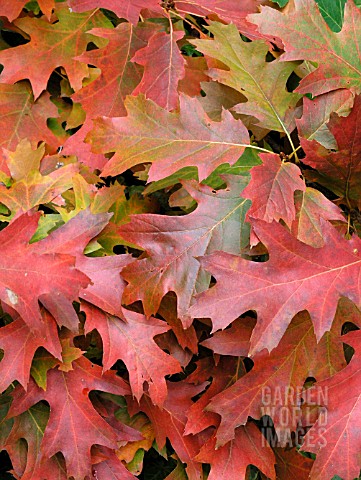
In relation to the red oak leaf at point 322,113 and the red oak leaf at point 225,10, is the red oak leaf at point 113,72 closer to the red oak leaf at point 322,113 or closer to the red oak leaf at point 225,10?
the red oak leaf at point 225,10

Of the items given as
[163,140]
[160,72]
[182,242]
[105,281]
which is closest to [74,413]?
[105,281]

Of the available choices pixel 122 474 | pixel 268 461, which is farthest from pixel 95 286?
pixel 268 461

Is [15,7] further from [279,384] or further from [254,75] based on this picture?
[279,384]

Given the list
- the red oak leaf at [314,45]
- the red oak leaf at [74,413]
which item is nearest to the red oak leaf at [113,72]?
the red oak leaf at [314,45]

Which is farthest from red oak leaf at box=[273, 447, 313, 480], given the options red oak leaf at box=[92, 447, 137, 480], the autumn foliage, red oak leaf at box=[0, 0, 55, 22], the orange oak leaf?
red oak leaf at box=[0, 0, 55, 22]

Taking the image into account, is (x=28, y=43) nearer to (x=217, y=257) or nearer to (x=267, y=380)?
(x=217, y=257)

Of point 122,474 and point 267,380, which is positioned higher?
point 267,380
